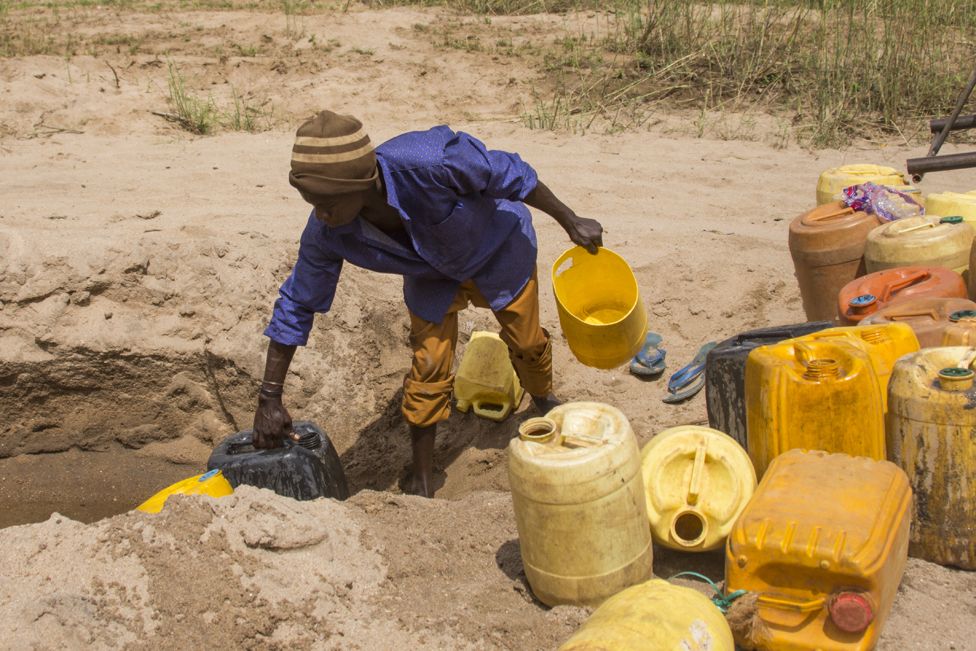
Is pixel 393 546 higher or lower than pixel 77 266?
lower

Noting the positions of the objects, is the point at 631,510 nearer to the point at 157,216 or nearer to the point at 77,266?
the point at 77,266

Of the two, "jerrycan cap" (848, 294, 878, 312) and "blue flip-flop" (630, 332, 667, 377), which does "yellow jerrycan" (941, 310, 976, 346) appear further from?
"blue flip-flop" (630, 332, 667, 377)

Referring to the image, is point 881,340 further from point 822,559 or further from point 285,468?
point 285,468

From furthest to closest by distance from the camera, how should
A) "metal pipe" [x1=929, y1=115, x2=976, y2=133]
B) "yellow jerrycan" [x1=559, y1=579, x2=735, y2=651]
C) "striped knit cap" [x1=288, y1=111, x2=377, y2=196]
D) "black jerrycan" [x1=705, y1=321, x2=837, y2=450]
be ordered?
1. "metal pipe" [x1=929, y1=115, x2=976, y2=133]
2. "black jerrycan" [x1=705, y1=321, x2=837, y2=450]
3. "striped knit cap" [x1=288, y1=111, x2=377, y2=196]
4. "yellow jerrycan" [x1=559, y1=579, x2=735, y2=651]

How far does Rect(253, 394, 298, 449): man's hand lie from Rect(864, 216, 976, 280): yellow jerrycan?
7.39 feet

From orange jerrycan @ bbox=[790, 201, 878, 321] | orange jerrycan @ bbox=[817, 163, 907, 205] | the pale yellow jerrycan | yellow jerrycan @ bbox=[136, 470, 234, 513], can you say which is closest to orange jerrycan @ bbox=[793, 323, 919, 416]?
orange jerrycan @ bbox=[790, 201, 878, 321]

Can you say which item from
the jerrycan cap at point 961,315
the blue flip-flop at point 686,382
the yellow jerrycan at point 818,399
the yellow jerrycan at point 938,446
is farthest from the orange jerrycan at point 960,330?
the blue flip-flop at point 686,382

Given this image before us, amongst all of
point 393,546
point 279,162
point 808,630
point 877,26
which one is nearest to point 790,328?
point 808,630

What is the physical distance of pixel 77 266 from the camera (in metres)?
4.48

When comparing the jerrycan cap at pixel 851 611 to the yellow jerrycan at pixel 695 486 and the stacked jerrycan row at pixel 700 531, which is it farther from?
the yellow jerrycan at pixel 695 486

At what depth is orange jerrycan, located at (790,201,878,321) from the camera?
4.04 meters

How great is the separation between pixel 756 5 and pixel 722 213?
3.40 m

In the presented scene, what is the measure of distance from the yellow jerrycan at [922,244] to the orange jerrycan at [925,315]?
460mm

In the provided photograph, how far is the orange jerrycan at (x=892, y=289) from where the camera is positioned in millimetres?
3441
